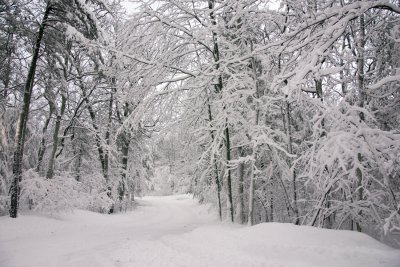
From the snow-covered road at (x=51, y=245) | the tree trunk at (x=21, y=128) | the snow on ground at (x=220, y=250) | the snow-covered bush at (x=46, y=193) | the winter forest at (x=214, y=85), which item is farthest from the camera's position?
the snow-covered bush at (x=46, y=193)

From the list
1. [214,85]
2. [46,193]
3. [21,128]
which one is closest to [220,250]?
[214,85]

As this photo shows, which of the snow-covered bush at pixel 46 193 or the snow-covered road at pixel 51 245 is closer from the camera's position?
the snow-covered road at pixel 51 245

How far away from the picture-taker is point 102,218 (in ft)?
49.1

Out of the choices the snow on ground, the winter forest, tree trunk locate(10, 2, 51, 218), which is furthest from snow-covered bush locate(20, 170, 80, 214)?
the snow on ground

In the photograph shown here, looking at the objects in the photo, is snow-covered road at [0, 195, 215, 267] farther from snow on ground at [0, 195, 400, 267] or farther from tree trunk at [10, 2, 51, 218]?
tree trunk at [10, 2, 51, 218]

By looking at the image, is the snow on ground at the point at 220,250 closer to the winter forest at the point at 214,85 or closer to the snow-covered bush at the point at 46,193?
the winter forest at the point at 214,85

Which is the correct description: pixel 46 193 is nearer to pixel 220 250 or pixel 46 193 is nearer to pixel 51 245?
pixel 51 245

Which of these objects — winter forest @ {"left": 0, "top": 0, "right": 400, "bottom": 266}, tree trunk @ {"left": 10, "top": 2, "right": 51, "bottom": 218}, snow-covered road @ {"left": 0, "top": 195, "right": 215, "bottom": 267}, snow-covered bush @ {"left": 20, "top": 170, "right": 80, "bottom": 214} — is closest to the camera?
snow-covered road @ {"left": 0, "top": 195, "right": 215, "bottom": 267}

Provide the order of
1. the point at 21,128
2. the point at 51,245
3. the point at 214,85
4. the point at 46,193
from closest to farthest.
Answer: the point at 51,245, the point at 21,128, the point at 214,85, the point at 46,193

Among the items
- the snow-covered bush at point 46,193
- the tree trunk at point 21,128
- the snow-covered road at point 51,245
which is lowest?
the snow-covered road at point 51,245

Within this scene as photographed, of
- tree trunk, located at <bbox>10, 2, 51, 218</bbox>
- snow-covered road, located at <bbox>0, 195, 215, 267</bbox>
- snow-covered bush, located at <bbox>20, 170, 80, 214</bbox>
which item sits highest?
tree trunk, located at <bbox>10, 2, 51, 218</bbox>

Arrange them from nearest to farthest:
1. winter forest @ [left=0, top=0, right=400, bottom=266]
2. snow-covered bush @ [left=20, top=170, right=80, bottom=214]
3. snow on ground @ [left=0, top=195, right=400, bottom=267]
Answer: snow on ground @ [left=0, top=195, right=400, bottom=267] < winter forest @ [left=0, top=0, right=400, bottom=266] < snow-covered bush @ [left=20, top=170, right=80, bottom=214]

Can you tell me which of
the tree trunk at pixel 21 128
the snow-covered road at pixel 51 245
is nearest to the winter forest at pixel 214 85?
the tree trunk at pixel 21 128

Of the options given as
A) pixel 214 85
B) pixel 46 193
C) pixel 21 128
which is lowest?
pixel 46 193
